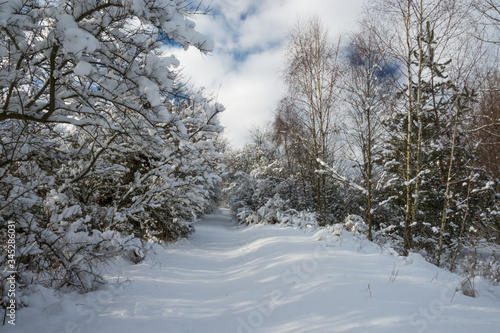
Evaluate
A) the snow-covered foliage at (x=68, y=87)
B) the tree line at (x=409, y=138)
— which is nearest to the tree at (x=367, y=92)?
the tree line at (x=409, y=138)

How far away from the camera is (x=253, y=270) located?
197 inches

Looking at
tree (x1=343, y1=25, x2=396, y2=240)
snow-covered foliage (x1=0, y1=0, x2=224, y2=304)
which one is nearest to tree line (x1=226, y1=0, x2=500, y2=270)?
tree (x1=343, y1=25, x2=396, y2=240)

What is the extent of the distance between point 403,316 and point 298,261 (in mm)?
2113

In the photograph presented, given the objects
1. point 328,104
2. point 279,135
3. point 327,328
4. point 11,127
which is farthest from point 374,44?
point 279,135

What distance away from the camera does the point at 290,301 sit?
3.31 metres

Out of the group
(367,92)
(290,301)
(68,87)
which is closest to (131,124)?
(68,87)

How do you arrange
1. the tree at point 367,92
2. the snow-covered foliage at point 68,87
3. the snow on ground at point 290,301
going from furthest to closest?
1. the tree at point 367,92
2. the snow on ground at point 290,301
3. the snow-covered foliage at point 68,87

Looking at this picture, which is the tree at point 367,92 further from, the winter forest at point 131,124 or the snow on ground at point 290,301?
the snow on ground at point 290,301

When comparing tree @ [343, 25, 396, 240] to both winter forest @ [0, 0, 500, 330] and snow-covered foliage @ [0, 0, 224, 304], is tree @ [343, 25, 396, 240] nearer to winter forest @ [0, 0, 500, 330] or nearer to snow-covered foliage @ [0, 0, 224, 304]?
winter forest @ [0, 0, 500, 330]

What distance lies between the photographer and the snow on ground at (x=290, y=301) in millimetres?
2572

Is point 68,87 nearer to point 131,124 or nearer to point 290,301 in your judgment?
point 131,124

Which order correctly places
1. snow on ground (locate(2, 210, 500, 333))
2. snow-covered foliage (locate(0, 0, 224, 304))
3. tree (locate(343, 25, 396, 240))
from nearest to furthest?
snow-covered foliage (locate(0, 0, 224, 304)) < snow on ground (locate(2, 210, 500, 333)) < tree (locate(343, 25, 396, 240))

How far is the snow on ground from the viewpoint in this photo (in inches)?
101

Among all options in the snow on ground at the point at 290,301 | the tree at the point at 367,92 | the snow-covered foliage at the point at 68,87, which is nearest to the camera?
the snow-covered foliage at the point at 68,87
